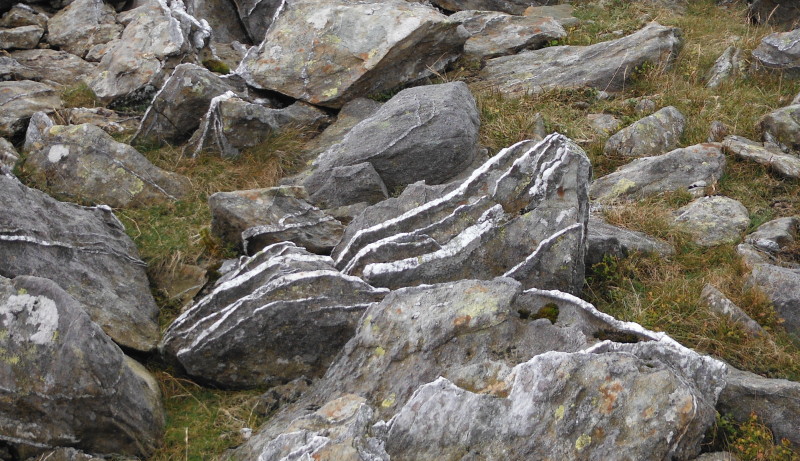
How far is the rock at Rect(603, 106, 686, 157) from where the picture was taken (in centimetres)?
1245

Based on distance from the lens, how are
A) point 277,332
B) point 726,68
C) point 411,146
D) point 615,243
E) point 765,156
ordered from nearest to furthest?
point 277,332 < point 615,243 < point 411,146 < point 765,156 < point 726,68

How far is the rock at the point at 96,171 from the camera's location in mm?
10555

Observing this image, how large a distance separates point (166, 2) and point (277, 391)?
10271mm

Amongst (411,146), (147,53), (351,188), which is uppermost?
(147,53)

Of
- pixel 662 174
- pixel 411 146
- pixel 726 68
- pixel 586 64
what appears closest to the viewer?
pixel 411 146

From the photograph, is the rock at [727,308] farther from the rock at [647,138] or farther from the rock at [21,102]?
the rock at [21,102]

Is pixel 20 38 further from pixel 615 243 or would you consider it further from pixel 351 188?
pixel 615 243

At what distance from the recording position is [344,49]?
13211 mm

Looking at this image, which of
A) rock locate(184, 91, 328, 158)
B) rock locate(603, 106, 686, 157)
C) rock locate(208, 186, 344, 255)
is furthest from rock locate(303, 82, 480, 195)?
rock locate(603, 106, 686, 157)

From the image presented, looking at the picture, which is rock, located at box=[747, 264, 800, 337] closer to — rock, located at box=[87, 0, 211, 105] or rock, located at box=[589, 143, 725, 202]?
rock, located at box=[589, 143, 725, 202]

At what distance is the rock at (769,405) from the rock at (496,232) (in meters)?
2.18

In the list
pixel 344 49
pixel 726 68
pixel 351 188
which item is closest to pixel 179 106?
pixel 344 49

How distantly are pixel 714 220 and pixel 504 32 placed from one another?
7884 mm

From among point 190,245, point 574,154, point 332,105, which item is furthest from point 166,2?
point 574,154
